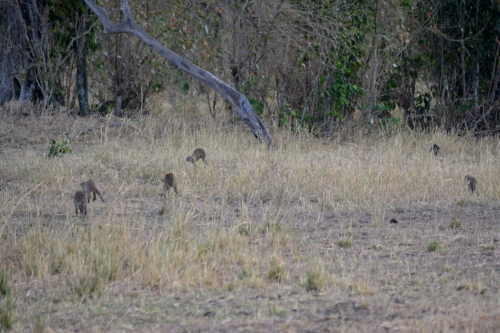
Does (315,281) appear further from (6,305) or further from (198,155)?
(198,155)

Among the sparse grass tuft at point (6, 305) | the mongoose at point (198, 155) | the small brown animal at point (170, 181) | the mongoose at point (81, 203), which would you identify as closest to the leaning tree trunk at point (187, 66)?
the mongoose at point (198, 155)

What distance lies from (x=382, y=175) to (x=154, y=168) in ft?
9.32

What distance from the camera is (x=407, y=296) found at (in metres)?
3.77

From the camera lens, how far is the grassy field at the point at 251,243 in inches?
136

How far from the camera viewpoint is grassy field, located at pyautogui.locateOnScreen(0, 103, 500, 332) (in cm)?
347

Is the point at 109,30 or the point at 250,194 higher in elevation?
the point at 109,30

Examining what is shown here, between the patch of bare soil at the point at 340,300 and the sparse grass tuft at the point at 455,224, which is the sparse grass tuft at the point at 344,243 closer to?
the patch of bare soil at the point at 340,300

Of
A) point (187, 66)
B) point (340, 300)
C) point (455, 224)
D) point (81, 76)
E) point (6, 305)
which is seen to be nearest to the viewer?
point (6, 305)

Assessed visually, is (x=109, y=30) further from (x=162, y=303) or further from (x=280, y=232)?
(x=162, y=303)

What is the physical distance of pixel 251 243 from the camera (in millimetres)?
4906

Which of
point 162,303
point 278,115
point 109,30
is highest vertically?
point 109,30

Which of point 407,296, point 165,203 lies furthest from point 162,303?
point 165,203

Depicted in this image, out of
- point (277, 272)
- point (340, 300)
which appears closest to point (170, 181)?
point (277, 272)

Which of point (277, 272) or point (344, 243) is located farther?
point (344, 243)
